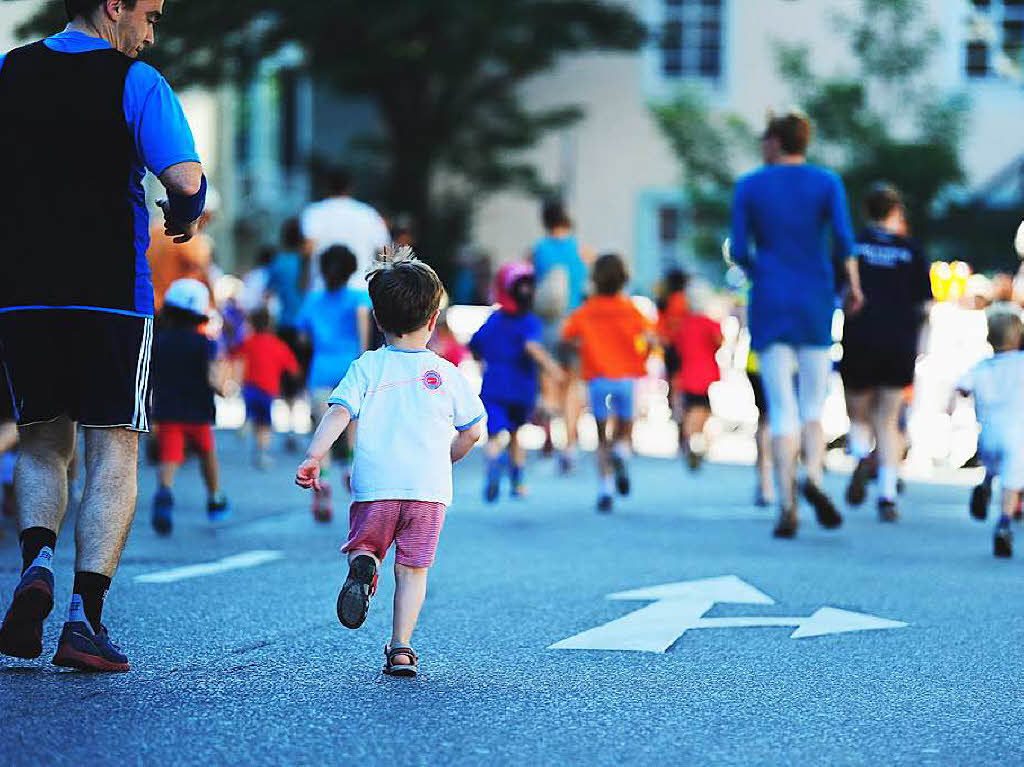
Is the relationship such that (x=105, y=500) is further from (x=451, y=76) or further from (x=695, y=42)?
(x=695, y=42)

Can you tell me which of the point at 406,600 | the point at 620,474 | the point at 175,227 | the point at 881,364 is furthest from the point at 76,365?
the point at 881,364

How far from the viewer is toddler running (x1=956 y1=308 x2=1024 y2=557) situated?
10141 millimetres

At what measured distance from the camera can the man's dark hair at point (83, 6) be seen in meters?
6.01

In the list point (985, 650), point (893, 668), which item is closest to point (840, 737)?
point (893, 668)

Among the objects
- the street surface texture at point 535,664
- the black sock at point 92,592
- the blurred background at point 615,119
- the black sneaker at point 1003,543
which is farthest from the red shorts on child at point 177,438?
the blurred background at point 615,119

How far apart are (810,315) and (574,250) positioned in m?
6.12

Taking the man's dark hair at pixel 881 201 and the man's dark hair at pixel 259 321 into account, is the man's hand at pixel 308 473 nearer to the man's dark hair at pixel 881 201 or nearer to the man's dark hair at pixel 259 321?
the man's dark hair at pixel 881 201

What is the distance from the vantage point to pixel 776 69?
30.2 metres

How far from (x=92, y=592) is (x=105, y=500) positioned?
28 cm

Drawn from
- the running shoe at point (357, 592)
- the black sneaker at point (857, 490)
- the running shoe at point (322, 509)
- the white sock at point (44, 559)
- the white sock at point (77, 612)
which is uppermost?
the white sock at point (44, 559)

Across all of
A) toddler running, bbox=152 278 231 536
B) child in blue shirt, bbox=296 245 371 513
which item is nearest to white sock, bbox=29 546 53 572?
toddler running, bbox=152 278 231 536

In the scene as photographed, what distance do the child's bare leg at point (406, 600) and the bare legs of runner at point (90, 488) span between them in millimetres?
781

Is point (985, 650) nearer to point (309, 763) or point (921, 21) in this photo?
point (309, 763)

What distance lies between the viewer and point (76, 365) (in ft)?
19.4
